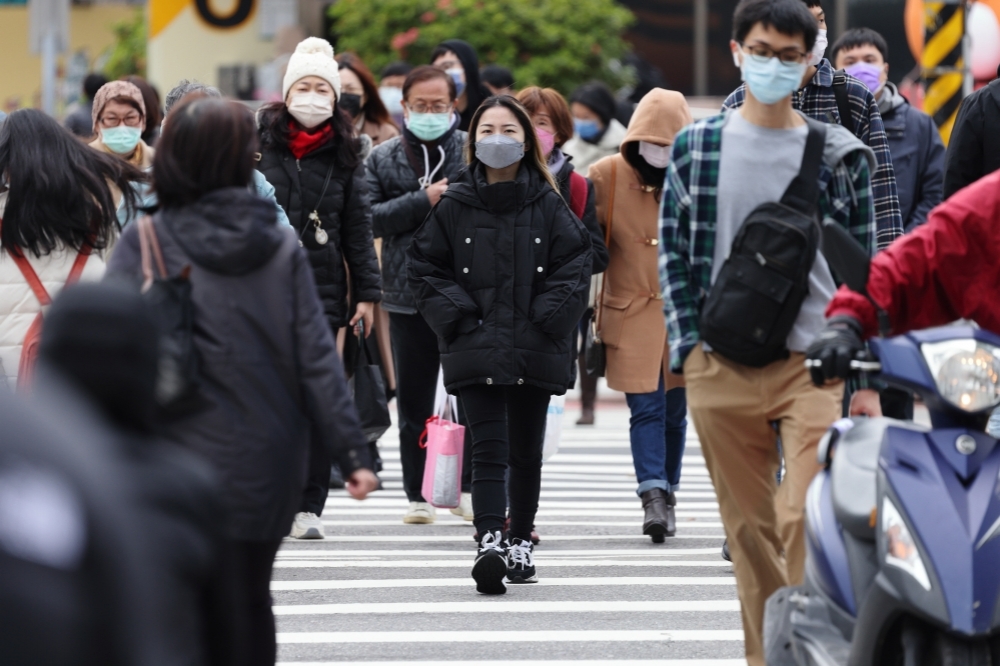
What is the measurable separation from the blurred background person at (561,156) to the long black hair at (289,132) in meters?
0.78

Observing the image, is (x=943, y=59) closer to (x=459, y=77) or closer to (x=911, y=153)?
(x=459, y=77)

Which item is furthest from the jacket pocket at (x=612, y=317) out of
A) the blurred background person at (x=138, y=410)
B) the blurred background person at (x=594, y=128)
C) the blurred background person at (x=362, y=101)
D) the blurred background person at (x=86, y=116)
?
the blurred background person at (x=86, y=116)

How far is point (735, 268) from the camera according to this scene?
5227mm

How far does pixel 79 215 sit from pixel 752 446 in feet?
→ 8.23

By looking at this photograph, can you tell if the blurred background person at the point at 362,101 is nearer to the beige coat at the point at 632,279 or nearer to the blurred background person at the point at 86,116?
the beige coat at the point at 632,279

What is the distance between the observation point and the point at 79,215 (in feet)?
21.3

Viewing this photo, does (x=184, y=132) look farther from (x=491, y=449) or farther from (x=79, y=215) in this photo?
(x=491, y=449)

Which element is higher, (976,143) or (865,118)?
(865,118)

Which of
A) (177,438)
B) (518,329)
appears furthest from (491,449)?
(177,438)

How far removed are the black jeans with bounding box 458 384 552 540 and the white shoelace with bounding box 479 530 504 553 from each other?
0.02m

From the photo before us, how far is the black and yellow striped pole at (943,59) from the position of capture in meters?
15.4

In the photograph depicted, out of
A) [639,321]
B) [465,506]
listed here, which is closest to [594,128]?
[465,506]

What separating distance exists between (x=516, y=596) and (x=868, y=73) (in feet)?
12.1

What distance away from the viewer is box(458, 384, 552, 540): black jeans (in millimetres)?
7293
